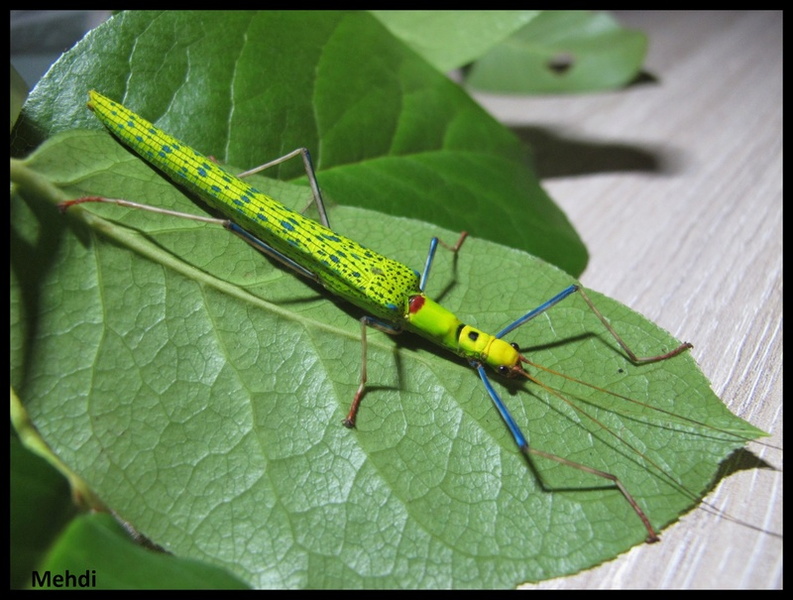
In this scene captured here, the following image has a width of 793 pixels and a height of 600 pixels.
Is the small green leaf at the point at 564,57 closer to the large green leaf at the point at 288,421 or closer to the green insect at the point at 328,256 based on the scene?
the green insect at the point at 328,256

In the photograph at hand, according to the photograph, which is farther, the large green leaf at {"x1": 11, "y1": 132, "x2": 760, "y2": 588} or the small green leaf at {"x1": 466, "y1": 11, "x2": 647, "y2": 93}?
the small green leaf at {"x1": 466, "y1": 11, "x2": 647, "y2": 93}

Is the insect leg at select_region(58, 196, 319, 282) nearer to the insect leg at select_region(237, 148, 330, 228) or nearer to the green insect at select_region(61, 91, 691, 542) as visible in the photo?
the green insect at select_region(61, 91, 691, 542)

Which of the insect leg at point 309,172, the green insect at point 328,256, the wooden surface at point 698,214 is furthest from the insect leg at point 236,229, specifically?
the wooden surface at point 698,214

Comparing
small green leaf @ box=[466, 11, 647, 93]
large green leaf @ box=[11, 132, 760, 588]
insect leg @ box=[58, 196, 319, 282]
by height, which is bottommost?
large green leaf @ box=[11, 132, 760, 588]

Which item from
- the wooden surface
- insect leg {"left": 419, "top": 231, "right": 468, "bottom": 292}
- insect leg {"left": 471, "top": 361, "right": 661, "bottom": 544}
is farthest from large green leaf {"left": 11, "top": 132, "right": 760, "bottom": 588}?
insect leg {"left": 419, "top": 231, "right": 468, "bottom": 292}

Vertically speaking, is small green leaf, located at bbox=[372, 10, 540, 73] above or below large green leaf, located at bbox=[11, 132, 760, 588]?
above

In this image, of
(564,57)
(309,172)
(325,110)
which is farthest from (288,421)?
(564,57)

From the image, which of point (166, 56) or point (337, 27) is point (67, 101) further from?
point (337, 27)
